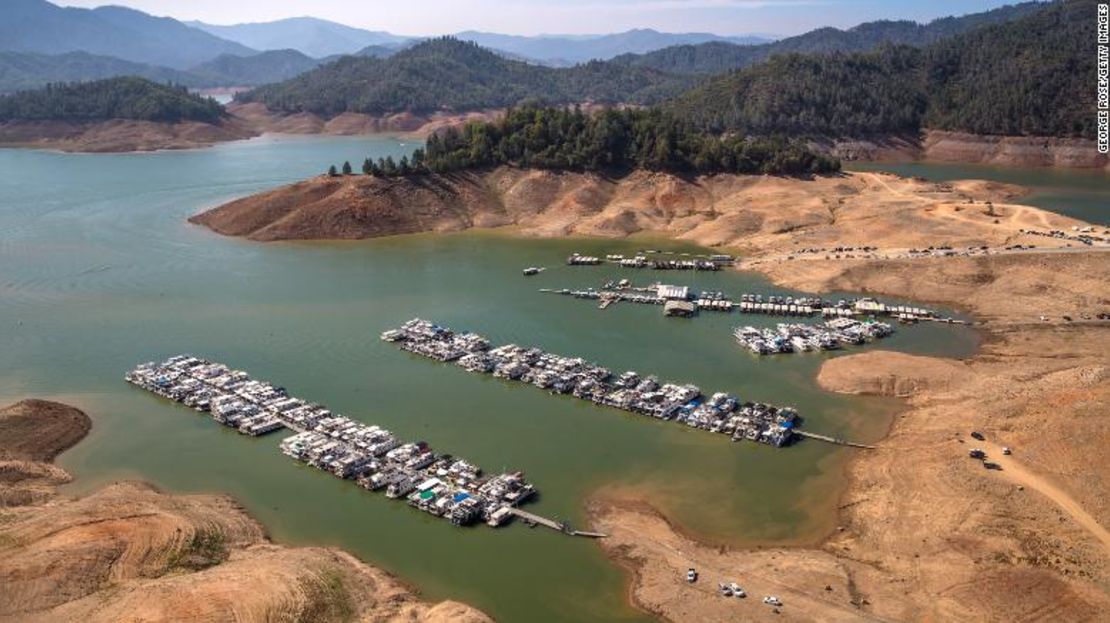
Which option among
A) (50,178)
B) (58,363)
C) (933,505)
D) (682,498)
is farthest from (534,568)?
(50,178)

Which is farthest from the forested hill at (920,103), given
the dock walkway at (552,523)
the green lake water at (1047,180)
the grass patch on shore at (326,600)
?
the grass patch on shore at (326,600)

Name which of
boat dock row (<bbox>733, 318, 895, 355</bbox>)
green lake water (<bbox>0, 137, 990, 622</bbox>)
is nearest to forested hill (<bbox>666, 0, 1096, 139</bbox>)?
green lake water (<bbox>0, 137, 990, 622</bbox>)

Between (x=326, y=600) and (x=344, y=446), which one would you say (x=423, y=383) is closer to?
(x=344, y=446)

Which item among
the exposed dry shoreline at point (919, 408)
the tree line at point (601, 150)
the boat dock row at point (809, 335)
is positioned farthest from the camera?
the tree line at point (601, 150)

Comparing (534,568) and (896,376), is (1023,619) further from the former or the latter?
(896,376)

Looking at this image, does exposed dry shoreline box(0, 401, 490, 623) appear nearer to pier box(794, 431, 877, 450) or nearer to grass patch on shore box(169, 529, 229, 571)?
grass patch on shore box(169, 529, 229, 571)

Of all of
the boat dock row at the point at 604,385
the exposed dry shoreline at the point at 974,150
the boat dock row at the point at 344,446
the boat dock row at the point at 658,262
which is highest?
the exposed dry shoreline at the point at 974,150

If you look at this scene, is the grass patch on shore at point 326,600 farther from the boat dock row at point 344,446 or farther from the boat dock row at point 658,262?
the boat dock row at point 658,262
